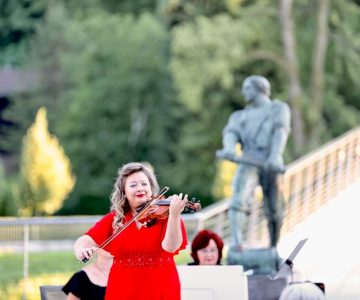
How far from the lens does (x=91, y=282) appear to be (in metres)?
6.85

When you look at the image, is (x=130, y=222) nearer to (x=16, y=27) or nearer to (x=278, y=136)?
(x=278, y=136)

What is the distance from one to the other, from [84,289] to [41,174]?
36.9 meters

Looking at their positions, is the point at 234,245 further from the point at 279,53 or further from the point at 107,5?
the point at 107,5

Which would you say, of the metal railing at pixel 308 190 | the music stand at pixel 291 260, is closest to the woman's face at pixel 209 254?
the music stand at pixel 291 260

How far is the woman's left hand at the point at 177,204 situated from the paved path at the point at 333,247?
6.03 meters

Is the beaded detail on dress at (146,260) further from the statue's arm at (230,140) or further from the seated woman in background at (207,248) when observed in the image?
the statue's arm at (230,140)

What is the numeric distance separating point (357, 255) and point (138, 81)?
34543 mm

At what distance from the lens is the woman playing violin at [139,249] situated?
19.9 feet

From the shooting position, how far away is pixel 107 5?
51969 mm

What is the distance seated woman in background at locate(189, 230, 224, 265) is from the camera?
25.0ft

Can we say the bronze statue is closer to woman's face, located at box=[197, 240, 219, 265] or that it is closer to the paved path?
the paved path

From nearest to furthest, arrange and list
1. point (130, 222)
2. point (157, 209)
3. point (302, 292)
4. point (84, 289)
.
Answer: point (302, 292)
point (157, 209)
point (130, 222)
point (84, 289)

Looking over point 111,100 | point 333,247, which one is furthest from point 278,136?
point 111,100

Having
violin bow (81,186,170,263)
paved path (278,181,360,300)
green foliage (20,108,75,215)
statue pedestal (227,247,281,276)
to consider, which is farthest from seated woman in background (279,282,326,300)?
green foliage (20,108,75,215)
